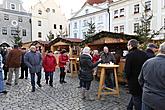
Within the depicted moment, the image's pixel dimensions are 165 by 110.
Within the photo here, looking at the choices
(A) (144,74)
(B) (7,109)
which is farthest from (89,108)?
(A) (144,74)

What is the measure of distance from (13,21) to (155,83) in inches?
1732

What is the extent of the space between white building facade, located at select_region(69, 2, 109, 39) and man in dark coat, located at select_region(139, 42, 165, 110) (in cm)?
3431

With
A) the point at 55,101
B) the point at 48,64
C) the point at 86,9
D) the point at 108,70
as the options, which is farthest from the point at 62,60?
the point at 86,9

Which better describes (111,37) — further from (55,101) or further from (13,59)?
(55,101)

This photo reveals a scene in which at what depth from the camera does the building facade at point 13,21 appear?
43.2 metres

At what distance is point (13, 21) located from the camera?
44594 millimetres

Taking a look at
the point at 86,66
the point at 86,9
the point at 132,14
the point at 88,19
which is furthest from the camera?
the point at 86,9

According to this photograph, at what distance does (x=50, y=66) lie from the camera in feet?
33.8

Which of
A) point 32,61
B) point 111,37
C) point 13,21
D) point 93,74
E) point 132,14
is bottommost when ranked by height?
point 93,74

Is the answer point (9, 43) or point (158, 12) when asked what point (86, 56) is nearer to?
point (158, 12)

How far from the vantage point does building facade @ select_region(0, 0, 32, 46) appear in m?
43.2

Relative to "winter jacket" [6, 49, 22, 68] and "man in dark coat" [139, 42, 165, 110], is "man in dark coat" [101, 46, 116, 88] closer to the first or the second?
"winter jacket" [6, 49, 22, 68]

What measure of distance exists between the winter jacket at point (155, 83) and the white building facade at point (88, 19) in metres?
34.3

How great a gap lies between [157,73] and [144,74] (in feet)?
1.01
